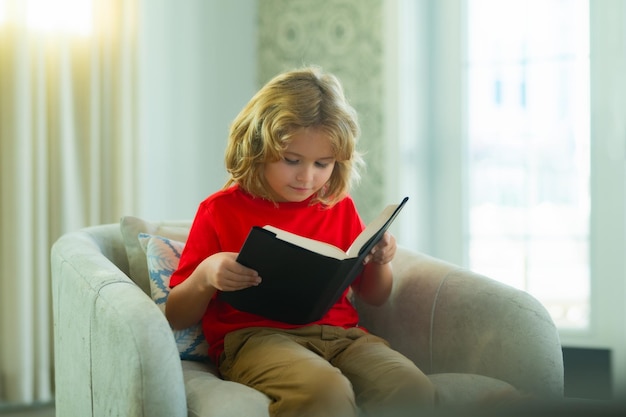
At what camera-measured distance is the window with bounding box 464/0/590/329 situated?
3113 millimetres

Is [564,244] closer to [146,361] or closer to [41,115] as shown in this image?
[41,115]

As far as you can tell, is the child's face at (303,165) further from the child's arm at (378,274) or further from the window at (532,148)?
the window at (532,148)

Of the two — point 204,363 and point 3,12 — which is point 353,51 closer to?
point 3,12

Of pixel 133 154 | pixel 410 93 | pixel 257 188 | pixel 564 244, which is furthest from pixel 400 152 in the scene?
pixel 257 188

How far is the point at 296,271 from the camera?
4.52ft

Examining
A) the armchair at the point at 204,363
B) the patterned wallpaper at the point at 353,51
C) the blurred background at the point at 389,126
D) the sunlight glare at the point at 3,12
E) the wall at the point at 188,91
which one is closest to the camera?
the armchair at the point at 204,363

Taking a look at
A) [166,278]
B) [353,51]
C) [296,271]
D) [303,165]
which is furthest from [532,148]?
[296,271]

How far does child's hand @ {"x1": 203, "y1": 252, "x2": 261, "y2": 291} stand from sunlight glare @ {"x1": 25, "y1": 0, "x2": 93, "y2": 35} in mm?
1652

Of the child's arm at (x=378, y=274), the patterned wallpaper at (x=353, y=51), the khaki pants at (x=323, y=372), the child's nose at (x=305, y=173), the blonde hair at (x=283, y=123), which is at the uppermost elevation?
the patterned wallpaper at (x=353, y=51)

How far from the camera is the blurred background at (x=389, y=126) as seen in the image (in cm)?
274

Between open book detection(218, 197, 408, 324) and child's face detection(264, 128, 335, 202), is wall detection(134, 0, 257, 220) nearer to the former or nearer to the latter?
child's face detection(264, 128, 335, 202)

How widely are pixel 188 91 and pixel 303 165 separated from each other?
5.72ft

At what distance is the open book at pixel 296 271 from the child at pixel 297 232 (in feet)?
0.10

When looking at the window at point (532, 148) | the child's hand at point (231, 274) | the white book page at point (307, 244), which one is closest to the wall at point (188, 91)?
the window at point (532, 148)
